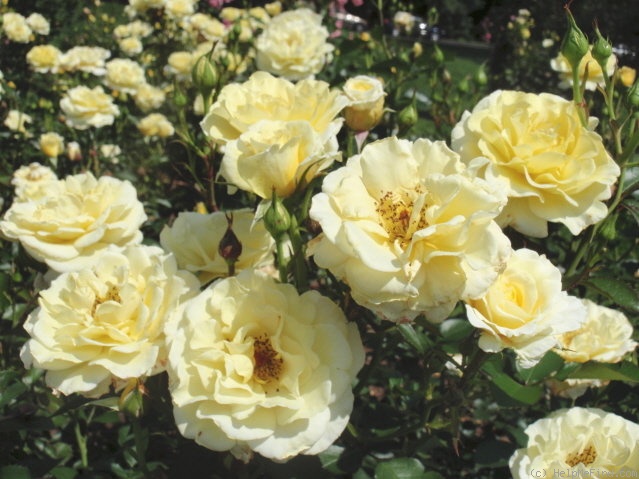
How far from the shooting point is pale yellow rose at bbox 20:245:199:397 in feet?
2.81

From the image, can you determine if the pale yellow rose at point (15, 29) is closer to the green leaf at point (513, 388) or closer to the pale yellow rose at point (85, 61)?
the pale yellow rose at point (85, 61)

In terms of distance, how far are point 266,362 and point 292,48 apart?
4.17 feet

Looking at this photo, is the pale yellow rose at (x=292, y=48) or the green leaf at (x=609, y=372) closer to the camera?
the green leaf at (x=609, y=372)

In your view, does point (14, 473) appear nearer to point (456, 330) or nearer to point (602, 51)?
point (456, 330)

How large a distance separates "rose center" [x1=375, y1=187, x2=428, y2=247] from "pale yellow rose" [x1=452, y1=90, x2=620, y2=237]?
16 centimetres

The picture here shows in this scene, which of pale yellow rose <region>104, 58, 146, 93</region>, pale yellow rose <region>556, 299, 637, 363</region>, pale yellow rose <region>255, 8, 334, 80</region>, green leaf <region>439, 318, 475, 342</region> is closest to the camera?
green leaf <region>439, 318, 475, 342</region>

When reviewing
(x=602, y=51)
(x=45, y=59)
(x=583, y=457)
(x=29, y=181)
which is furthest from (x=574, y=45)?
(x=45, y=59)

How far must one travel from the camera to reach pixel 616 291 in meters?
1.12

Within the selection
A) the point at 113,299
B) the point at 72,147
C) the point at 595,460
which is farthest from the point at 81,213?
the point at 72,147

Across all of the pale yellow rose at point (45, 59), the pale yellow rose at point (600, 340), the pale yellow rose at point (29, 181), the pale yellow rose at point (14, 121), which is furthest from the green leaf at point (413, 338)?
the pale yellow rose at point (45, 59)

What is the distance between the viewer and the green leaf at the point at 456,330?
116 cm

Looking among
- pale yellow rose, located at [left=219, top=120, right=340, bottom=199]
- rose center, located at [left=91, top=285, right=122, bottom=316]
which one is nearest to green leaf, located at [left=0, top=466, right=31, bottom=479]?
rose center, located at [left=91, top=285, right=122, bottom=316]

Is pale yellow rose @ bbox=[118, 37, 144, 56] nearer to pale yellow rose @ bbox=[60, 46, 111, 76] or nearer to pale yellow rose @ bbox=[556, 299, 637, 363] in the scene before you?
pale yellow rose @ bbox=[60, 46, 111, 76]

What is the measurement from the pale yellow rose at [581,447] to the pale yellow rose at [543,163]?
373 mm
